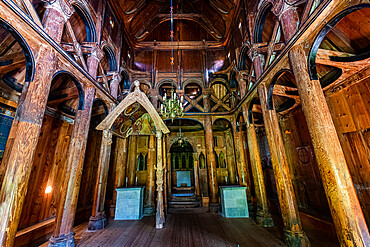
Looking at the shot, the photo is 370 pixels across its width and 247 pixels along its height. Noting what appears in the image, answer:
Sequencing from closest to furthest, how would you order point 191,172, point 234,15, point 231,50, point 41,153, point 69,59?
1. point 69,59
2. point 41,153
3. point 234,15
4. point 231,50
5. point 191,172

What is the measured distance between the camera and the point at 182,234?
4258 millimetres

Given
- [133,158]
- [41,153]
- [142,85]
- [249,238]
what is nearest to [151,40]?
[142,85]

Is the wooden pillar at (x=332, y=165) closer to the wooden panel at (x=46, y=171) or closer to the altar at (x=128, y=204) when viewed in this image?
the altar at (x=128, y=204)

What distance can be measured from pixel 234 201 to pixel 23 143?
21.6 feet

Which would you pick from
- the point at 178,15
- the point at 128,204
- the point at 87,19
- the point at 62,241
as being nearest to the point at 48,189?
the point at 62,241

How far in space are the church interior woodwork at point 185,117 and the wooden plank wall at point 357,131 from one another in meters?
0.03

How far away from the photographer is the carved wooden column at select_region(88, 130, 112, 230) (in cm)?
493

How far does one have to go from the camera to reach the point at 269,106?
4.65 m

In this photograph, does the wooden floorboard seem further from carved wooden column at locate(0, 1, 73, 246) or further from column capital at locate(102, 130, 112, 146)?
column capital at locate(102, 130, 112, 146)

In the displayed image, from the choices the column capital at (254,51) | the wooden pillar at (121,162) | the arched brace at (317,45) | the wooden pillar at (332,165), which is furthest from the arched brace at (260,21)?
the wooden pillar at (121,162)

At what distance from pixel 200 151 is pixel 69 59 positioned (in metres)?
8.24

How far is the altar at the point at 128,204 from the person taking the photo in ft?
19.0

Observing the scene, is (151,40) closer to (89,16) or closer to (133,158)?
(89,16)

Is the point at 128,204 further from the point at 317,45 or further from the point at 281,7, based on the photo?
the point at 281,7
